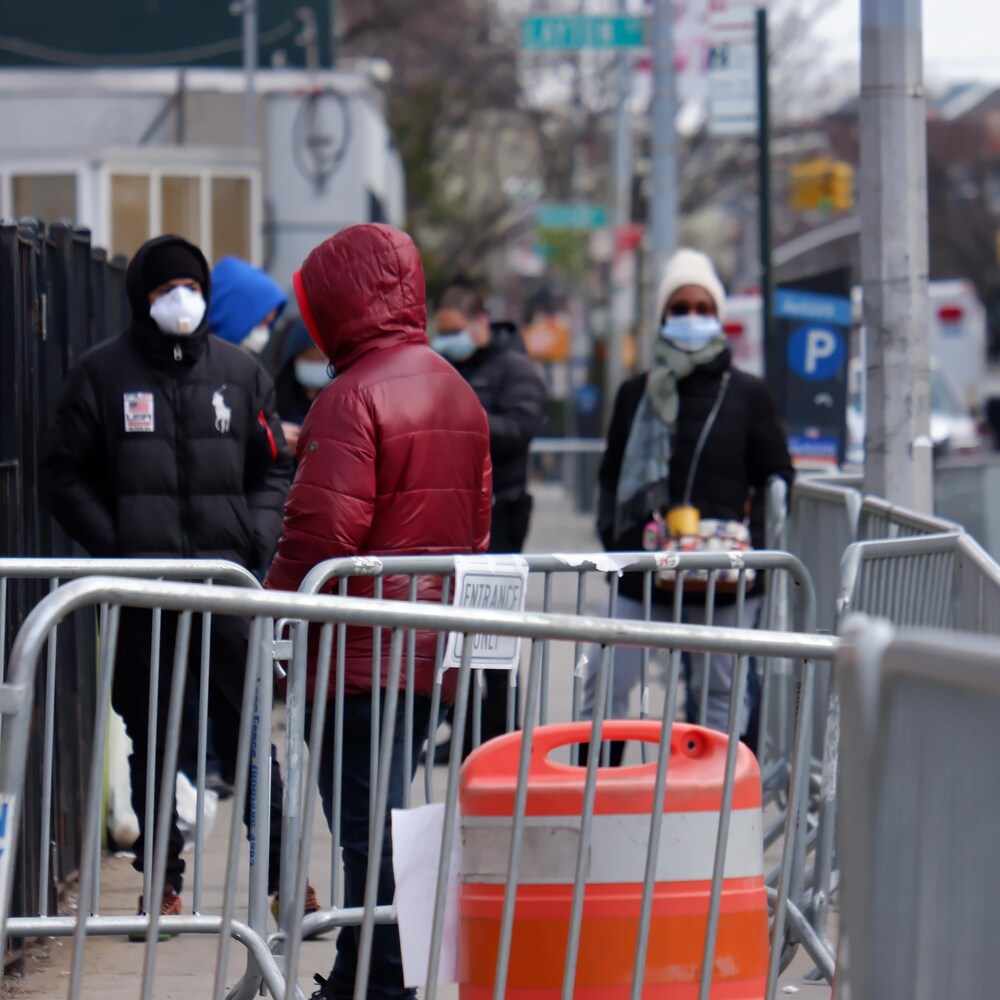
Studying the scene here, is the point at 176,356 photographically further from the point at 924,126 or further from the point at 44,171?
the point at 44,171

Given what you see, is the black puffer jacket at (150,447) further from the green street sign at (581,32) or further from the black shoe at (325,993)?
the green street sign at (581,32)

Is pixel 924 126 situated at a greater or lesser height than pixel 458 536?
greater

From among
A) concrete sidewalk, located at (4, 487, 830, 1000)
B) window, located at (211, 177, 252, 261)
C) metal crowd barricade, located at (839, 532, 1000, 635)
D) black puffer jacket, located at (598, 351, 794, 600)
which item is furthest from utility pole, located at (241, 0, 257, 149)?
metal crowd barricade, located at (839, 532, 1000, 635)

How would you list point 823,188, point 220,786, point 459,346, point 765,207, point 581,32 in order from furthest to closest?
1. point 823,188
2. point 581,32
3. point 765,207
4. point 459,346
5. point 220,786

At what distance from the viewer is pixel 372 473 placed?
14.6 ft

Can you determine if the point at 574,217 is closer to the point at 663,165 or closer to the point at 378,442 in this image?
the point at 663,165

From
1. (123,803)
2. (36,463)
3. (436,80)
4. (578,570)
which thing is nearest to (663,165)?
(123,803)

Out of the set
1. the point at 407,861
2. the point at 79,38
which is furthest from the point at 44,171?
the point at 407,861

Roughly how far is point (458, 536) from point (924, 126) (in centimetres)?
278

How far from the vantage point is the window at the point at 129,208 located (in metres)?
16.8

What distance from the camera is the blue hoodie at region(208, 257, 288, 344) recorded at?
7.98 meters

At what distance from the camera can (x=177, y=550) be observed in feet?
18.5

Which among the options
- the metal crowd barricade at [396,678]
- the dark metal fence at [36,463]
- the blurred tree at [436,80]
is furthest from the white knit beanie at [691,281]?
the blurred tree at [436,80]

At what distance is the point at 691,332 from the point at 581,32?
754cm
